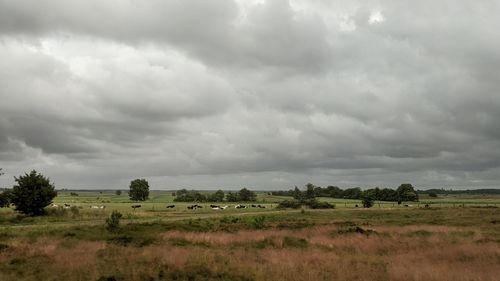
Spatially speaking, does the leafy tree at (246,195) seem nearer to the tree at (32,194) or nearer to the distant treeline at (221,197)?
the distant treeline at (221,197)

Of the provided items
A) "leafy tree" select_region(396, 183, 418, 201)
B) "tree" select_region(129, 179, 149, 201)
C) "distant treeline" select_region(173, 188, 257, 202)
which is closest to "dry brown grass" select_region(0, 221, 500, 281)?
"distant treeline" select_region(173, 188, 257, 202)

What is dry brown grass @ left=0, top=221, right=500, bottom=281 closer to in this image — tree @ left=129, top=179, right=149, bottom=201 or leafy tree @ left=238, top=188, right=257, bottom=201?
leafy tree @ left=238, top=188, right=257, bottom=201

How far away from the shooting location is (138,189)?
7544 inches

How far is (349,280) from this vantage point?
18609 mm

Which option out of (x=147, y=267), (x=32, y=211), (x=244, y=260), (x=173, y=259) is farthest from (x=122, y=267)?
(x=32, y=211)

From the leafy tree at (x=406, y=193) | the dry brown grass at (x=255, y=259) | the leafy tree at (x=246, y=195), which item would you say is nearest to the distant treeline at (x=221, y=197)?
the leafy tree at (x=246, y=195)

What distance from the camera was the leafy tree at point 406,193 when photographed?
588ft

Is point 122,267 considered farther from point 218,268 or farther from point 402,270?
point 402,270

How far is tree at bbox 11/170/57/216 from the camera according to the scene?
59.0 m

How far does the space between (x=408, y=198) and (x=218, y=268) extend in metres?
173

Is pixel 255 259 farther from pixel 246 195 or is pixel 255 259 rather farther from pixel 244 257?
Result: pixel 246 195

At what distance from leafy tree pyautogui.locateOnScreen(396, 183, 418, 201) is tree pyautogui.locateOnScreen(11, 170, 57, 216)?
151 meters

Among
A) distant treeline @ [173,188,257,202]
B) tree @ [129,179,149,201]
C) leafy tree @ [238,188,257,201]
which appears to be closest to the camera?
distant treeline @ [173,188,257,202]

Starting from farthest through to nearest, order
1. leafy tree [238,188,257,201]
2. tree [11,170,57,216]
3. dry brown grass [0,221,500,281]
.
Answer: leafy tree [238,188,257,201] < tree [11,170,57,216] < dry brown grass [0,221,500,281]
